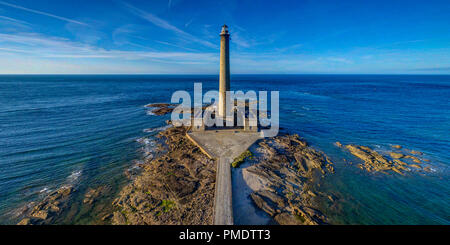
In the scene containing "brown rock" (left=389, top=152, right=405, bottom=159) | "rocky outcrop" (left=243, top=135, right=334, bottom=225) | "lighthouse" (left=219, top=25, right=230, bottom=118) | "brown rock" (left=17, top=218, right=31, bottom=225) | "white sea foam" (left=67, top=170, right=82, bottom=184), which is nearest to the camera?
"brown rock" (left=17, top=218, right=31, bottom=225)

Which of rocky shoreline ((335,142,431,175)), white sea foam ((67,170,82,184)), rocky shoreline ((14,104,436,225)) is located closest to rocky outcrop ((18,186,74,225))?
rocky shoreline ((14,104,436,225))

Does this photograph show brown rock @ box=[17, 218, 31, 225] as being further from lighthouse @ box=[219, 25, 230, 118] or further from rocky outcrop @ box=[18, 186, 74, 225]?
lighthouse @ box=[219, 25, 230, 118]

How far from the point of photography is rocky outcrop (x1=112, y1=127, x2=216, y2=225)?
10203mm

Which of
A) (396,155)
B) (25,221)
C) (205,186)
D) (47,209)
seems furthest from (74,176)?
(396,155)

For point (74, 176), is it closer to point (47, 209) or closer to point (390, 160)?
point (47, 209)

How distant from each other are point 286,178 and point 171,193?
8.75m

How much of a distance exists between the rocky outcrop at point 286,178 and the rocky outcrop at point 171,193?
10.7 ft

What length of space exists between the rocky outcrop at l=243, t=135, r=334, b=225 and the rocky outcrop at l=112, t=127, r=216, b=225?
3.25 meters

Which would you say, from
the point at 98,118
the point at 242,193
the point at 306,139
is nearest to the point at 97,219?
the point at 242,193

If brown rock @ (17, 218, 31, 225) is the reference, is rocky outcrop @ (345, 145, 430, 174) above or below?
above

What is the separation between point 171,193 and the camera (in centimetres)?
1208

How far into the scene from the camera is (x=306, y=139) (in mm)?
22391
